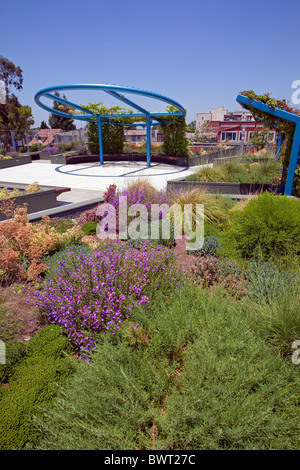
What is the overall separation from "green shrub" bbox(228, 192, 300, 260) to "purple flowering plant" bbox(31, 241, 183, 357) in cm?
145

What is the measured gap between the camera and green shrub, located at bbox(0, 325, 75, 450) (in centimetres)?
196

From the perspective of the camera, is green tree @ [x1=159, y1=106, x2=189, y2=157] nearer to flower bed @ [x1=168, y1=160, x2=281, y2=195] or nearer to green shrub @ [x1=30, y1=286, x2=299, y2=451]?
flower bed @ [x1=168, y1=160, x2=281, y2=195]

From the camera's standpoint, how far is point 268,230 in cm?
428

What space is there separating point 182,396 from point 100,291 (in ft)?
4.47

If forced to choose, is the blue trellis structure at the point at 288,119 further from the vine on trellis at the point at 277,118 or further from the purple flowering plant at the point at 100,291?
the purple flowering plant at the point at 100,291

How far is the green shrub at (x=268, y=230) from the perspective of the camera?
13.7ft

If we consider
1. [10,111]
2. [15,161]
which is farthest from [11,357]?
[10,111]

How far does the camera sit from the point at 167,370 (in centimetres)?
206

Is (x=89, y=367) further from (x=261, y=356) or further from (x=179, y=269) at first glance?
(x=179, y=269)

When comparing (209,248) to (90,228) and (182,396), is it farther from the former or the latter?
(182,396)

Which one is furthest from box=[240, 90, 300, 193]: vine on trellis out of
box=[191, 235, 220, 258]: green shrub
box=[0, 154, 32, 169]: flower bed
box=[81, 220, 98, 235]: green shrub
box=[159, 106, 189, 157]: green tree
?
box=[0, 154, 32, 169]: flower bed

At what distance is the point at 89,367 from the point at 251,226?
3219 millimetres

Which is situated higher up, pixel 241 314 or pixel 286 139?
pixel 286 139
